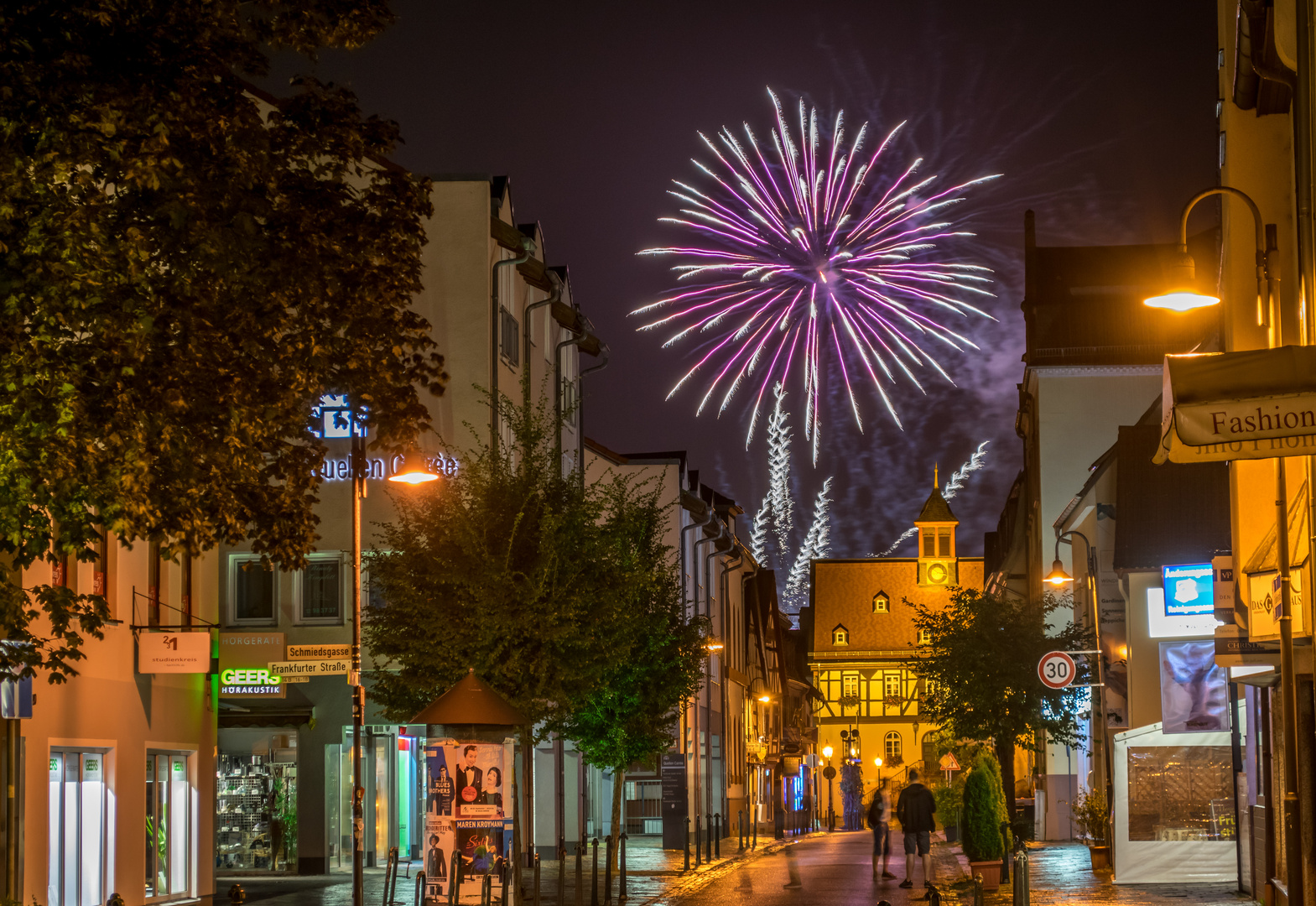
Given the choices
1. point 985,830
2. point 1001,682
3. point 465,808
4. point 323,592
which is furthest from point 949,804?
point 465,808

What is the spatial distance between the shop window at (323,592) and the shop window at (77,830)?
41.2 feet

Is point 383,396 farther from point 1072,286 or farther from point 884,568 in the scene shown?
point 884,568

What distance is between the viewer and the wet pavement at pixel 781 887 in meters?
23.4

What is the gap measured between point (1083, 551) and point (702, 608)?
50.0 feet

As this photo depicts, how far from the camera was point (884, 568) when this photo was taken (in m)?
136

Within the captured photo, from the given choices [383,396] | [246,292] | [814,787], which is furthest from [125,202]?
[814,787]

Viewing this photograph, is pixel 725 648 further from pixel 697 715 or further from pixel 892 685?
pixel 892 685

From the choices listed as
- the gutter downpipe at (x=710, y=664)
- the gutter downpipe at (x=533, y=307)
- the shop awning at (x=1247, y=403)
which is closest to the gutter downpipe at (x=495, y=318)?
the gutter downpipe at (x=533, y=307)

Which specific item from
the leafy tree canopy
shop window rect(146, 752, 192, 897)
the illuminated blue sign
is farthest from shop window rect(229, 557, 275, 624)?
the illuminated blue sign

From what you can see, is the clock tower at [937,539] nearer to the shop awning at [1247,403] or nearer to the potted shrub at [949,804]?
the potted shrub at [949,804]

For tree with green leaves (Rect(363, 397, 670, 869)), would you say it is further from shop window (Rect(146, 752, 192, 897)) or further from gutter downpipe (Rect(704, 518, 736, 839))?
gutter downpipe (Rect(704, 518, 736, 839))

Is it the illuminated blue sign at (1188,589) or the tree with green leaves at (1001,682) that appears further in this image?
the tree with green leaves at (1001,682)

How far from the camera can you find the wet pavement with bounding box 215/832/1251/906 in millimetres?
23391

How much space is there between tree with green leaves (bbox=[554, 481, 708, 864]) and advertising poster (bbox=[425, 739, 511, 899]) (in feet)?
24.8
